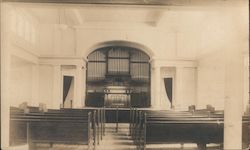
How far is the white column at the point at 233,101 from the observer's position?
360 centimetres

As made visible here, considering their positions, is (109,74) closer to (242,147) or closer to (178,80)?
(178,80)

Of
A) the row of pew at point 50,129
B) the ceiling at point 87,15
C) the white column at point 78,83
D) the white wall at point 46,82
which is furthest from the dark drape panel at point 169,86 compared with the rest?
the white wall at point 46,82

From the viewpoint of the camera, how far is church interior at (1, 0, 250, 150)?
367 centimetres

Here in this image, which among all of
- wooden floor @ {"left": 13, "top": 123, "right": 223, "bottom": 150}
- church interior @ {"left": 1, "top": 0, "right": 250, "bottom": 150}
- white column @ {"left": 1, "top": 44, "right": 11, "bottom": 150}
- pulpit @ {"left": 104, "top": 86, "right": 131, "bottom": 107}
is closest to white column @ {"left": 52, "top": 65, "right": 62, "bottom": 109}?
church interior @ {"left": 1, "top": 0, "right": 250, "bottom": 150}

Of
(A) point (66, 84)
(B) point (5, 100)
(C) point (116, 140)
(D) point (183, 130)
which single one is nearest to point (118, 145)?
(C) point (116, 140)

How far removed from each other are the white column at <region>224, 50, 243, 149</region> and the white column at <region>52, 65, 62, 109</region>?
291 centimetres

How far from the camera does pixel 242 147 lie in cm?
372

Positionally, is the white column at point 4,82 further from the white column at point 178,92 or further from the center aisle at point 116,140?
the white column at point 178,92

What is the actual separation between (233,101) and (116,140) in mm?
2854

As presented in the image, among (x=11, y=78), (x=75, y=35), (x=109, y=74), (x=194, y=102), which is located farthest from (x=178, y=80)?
(x=109, y=74)

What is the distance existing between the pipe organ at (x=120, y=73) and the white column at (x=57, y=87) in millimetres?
5537

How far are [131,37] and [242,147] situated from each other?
183 inches

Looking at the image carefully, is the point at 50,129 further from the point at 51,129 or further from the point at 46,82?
the point at 46,82

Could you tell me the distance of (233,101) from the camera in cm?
364
